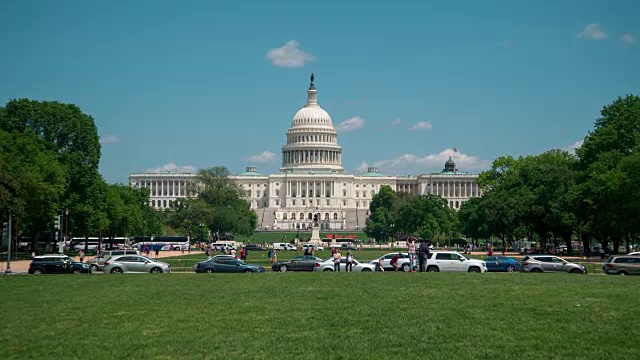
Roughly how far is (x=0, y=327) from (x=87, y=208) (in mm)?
58179

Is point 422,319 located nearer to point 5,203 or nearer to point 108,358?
point 108,358

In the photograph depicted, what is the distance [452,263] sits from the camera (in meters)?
45.8

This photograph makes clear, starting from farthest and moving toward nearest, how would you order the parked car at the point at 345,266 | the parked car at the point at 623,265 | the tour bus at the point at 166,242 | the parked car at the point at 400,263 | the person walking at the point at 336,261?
the tour bus at the point at 166,242, the parked car at the point at 345,266, the person walking at the point at 336,261, the parked car at the point at 400,263, the parked car at the point at 623,265

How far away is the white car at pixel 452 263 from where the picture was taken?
1793 inches

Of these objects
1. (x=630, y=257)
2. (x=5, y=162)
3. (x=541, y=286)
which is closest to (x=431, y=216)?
(x=5, y=162)

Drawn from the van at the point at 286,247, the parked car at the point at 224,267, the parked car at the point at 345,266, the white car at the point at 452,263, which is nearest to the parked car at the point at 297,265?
the parked car at the point at 345,266

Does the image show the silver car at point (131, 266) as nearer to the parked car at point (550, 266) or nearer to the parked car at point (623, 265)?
the parked car at point (550, 266)

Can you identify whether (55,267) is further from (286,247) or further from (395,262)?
(286,247)

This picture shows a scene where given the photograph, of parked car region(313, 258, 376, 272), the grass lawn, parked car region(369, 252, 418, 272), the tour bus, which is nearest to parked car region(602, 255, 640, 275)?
parked car region(369, 252, 418, 272)

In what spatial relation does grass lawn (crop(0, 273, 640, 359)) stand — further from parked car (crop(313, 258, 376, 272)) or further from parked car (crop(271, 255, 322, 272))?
parked car (crop(271, 255, 322, 272))

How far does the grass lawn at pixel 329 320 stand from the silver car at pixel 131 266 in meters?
12.7

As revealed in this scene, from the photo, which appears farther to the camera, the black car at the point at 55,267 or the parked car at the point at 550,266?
the black car at the point at 55,267

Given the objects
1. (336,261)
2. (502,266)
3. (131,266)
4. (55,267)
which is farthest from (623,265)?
(55,267)

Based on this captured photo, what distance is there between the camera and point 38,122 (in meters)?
79.8
